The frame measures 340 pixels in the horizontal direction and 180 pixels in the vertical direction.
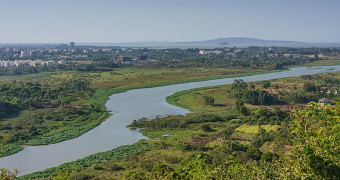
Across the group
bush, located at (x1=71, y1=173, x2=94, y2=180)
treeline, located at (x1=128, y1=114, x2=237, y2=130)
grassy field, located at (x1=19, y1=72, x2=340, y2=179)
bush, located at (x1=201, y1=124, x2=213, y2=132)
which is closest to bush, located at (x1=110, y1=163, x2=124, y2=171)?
grassy field, located at (x1=19, y1=72, x2=340, y2=179)

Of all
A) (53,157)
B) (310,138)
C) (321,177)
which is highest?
(310,138)

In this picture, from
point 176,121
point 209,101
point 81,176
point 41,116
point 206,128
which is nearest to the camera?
point 81,176

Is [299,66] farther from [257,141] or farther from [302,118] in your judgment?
[302,118]

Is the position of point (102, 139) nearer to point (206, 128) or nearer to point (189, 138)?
point (189, 138)

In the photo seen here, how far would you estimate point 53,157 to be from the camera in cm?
2062

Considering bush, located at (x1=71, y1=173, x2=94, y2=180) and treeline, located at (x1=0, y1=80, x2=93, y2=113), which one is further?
treeline, located at (x1=0, y1=80, x2=93, y2=113)

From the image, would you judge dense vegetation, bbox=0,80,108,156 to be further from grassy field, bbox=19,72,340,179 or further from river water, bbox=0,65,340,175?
grassy field, bbox=19,72,340,179

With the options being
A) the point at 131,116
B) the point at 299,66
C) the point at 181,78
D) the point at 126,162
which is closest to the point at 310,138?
the point at 126,162

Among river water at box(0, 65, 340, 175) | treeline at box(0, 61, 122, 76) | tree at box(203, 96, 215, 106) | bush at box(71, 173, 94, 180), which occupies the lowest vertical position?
river water at box(0, 65, 340, 175)

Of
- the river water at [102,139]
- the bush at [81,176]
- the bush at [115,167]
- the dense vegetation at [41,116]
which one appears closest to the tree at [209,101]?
the river water at [102,139]

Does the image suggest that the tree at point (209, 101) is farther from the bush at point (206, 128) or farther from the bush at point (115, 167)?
the bush at point (115, 167)

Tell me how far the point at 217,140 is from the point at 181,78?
34.0m

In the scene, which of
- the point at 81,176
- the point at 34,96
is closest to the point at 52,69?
the point at 34,96

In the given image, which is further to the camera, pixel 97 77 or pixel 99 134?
pixel 97 77
